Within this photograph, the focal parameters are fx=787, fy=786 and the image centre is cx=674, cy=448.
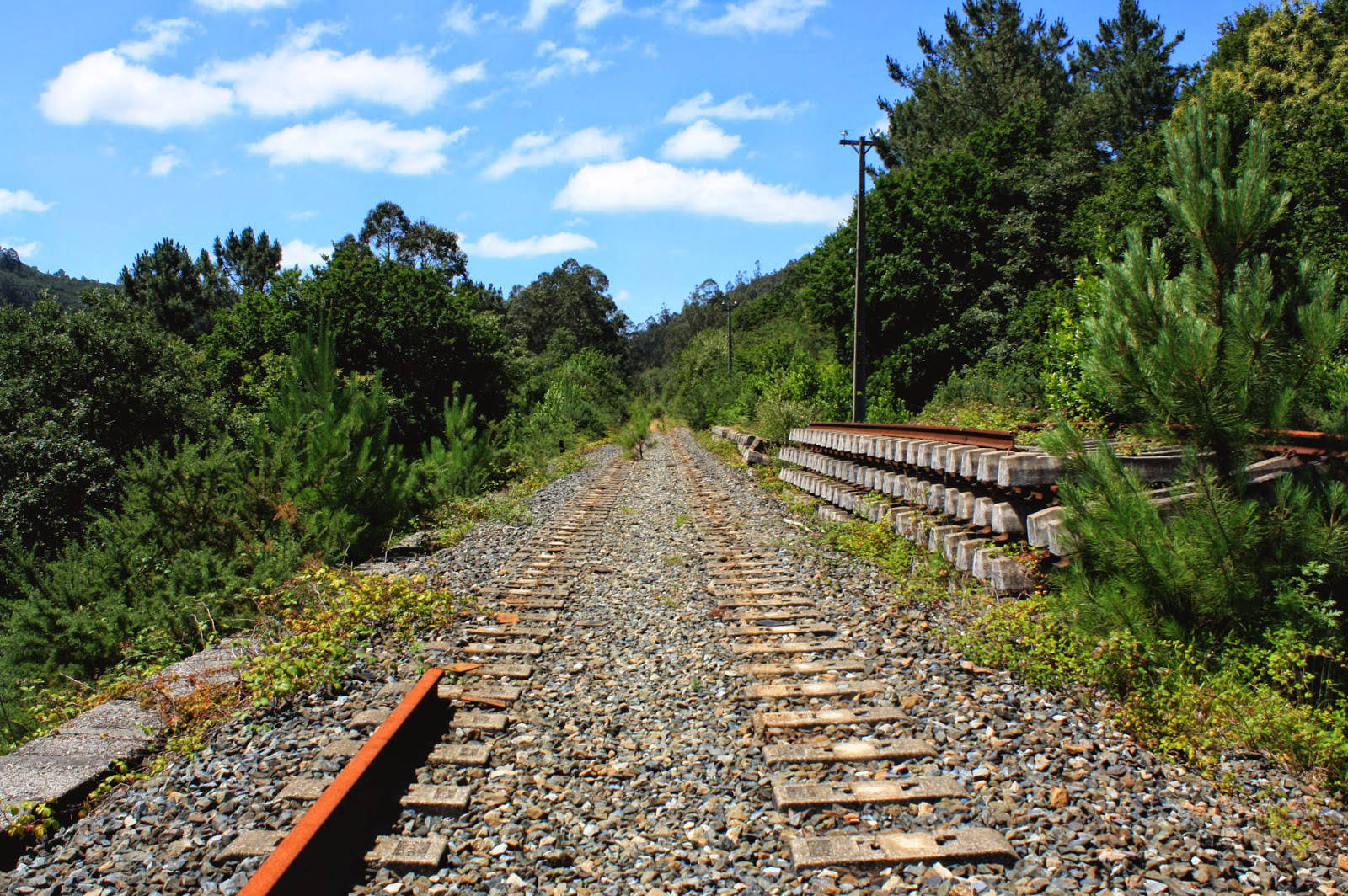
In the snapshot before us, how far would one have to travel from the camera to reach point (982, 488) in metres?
6.41

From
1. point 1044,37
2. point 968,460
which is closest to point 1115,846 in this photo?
point 968,460

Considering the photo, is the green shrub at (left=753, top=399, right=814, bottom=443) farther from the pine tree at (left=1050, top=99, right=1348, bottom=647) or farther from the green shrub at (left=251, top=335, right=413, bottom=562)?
the pine tree at (left=1050, top=99, right=1348, bottom=647)

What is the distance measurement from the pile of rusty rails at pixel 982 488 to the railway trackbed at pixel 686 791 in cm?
97

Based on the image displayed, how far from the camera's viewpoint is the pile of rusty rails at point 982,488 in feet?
14.8

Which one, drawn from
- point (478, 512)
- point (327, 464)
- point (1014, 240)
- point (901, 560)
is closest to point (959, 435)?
point (901, 560)

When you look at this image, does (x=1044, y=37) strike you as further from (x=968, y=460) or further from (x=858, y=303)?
(x=968, y=460)

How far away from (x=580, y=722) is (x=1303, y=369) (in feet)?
12.9

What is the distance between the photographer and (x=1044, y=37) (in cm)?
4375

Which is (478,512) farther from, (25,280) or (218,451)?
(25,280)

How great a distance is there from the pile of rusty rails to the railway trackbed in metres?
0.97

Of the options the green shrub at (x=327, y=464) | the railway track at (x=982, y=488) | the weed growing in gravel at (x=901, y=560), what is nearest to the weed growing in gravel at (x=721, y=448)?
the railway track at (x=982, y=488)

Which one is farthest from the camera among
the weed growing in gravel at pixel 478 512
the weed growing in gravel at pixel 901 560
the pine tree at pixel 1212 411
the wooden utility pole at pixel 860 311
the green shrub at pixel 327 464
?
Answer: the wooden utility pole at pixel 860 311

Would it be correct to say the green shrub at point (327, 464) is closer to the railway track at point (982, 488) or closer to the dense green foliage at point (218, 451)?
the dense green foliage at point (218, 451)

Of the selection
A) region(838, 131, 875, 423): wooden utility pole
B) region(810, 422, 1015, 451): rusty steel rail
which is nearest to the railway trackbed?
region(810, 422, 1015, 451): rusty steel rail
